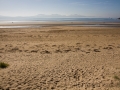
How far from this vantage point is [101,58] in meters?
9.94

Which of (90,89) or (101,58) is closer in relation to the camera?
(90,89)

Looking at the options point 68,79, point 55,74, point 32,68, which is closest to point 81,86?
point 68,79

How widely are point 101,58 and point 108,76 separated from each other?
9.98 ft

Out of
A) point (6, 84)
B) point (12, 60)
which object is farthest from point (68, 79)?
point (12, 60)

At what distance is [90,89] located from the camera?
5742mm

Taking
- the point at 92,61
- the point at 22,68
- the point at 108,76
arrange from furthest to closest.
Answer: the point at 92,61 → the point at 22,68 → the point at 108,76

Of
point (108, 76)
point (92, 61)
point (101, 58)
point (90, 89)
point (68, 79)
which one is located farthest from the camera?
point (101, 58)

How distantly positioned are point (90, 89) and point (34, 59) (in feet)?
17.1

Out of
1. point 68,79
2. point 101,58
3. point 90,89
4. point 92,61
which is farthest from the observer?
point 101,58

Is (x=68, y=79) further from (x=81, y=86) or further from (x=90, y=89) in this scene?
(x=90, y=89)

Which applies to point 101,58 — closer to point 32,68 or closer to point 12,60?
point 32,68

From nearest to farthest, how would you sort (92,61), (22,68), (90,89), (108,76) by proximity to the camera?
(90,89), (108,76), (22,68), (92,61)

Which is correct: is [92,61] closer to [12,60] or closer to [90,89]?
[90,89]

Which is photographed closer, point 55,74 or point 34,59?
point 55,74
